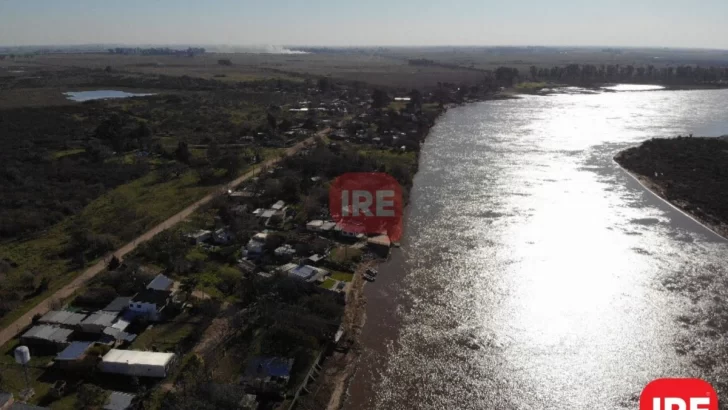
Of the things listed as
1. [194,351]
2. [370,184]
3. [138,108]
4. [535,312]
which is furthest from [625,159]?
[138,108]

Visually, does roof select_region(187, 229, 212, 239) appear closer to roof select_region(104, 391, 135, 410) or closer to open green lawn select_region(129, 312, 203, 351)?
open green lawn select_region(129, 312, 203, 351)

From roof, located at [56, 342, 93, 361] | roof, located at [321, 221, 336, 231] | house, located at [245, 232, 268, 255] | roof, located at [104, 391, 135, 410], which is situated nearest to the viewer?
roof, located at [104, 391, 135, 410]

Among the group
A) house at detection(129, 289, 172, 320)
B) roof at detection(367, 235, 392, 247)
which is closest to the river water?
roof at detection(367, 235, 392, 247)

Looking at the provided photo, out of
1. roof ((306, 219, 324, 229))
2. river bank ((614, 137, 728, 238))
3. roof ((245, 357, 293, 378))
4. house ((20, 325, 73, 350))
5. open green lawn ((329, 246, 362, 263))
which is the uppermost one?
river bank ((614, 137, 728, 238))

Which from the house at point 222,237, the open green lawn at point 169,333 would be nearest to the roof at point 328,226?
the house at point 222,237

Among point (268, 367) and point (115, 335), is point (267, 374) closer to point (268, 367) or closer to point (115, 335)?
point (268, 367)

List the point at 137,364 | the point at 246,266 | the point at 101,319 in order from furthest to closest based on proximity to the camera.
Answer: the point at 246,266, the point at 101,319, the point at 137,364

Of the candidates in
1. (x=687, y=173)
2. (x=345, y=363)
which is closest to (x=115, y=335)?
(x=345, y=363)
